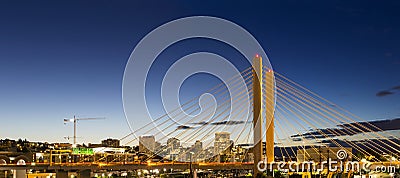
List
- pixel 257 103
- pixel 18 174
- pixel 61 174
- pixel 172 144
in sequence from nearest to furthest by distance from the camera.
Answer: pixel 257 103 → pixel 172 144 → pixel 61 174 → pixel 18 174

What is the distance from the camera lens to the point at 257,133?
19250 mm

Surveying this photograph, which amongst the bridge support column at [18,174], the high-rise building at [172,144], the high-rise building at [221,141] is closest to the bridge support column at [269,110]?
the high-rise building at [221,141]

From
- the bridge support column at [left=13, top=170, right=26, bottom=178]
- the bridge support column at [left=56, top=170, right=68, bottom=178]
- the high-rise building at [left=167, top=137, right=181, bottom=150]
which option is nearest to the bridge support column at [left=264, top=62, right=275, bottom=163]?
the high-rise building at [left=167, top=137, right=181, bottom=150]

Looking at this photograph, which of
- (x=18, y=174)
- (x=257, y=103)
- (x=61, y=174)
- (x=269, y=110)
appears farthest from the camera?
(x=18, y=174)

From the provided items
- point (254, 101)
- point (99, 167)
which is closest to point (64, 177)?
point (99, 167)

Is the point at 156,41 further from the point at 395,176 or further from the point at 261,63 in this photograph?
the point at 395,176

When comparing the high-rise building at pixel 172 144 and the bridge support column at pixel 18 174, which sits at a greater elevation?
the high-rise building at pixel 172 144

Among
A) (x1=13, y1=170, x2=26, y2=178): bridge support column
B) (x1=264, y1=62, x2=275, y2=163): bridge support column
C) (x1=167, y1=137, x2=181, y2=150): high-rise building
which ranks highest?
(x1=264, y1=62, x2=275, y2=163): bridge support column

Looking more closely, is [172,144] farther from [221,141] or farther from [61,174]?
[61,174]

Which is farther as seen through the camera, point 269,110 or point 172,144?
point 172,144

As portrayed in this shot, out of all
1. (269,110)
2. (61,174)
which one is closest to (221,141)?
(269,110)

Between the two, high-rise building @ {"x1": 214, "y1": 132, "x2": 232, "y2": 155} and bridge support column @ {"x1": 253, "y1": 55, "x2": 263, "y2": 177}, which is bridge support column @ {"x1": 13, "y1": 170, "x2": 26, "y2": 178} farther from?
bridge support column @ {"x1": 253, "y1": 55, "x2": 263, "y2": 177}

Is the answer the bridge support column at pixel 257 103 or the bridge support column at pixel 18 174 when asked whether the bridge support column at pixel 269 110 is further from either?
the bridge support column at pixel 18 174

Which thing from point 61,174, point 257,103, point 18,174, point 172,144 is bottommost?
point 18,174
